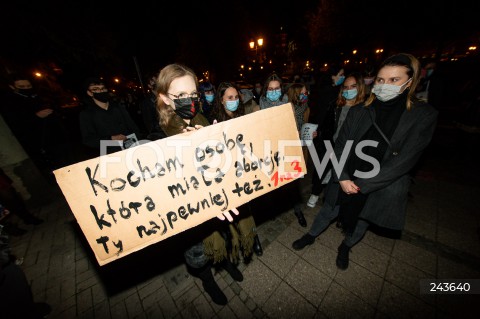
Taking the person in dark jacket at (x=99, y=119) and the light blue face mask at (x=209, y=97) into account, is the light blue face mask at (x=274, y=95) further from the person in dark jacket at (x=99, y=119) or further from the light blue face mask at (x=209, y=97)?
the person in dark jacket at (x=99, y=119)

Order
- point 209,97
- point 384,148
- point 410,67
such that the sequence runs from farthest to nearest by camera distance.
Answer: point 209,97 < point 384,148 < point 410,67

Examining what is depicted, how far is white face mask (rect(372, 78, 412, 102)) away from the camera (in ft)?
6.40

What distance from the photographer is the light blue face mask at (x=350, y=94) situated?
10.2 ft

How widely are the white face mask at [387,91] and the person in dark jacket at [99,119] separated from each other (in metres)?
3.67

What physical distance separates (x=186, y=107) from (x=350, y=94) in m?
2.64

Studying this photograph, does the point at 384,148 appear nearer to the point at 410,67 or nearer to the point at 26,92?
the point at 410,67

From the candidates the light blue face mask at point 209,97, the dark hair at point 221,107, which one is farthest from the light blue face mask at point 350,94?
the light blue face mask at point 209,97

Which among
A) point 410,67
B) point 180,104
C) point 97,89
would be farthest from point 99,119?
point 410,67

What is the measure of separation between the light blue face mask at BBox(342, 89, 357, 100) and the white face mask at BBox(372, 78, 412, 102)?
111cm

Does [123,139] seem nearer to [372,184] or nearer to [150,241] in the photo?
[150,241]

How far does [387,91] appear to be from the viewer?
199cm

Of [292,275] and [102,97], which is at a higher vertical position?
[102,97]

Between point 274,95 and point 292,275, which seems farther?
point 274,95

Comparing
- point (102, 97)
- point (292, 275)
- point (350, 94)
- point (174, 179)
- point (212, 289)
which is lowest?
point (292, 275)
